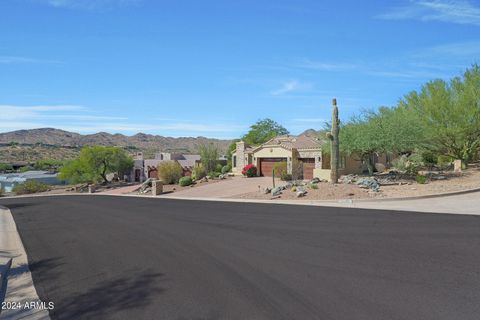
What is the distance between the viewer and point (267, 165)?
147ft

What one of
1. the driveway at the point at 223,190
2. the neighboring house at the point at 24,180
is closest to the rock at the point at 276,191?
the driveway at the point at 223,190

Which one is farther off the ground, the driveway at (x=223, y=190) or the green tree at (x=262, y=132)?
the green tree at (x=262, y=132)

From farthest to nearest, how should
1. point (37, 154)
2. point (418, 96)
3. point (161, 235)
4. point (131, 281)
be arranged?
point (37, 154)
point (418, 96)
point (161, 235)
point (131, 281)

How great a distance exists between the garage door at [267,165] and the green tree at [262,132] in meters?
28.9

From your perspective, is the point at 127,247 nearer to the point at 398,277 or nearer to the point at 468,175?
the point at 398,277

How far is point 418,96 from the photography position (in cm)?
3647

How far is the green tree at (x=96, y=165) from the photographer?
6141 cm

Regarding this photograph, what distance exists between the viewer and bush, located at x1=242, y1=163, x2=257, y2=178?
44.2m

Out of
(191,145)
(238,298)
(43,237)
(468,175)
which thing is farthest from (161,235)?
(191,145)

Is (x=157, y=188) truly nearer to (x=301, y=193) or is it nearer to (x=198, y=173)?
(x=198, y=173)

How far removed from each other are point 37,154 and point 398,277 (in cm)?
14501

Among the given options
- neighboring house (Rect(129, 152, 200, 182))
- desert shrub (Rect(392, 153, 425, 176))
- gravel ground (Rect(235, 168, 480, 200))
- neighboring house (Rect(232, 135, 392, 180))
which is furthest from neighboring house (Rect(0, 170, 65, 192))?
desert shrub (Rect(392, 153, 425, 176))

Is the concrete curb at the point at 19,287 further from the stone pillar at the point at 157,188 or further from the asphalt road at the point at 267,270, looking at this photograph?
the stone pillar at the point at 157,188

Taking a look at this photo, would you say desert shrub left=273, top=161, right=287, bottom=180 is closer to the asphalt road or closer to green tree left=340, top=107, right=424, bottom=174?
green tree left=340, top=107, right=424, bottom=174
